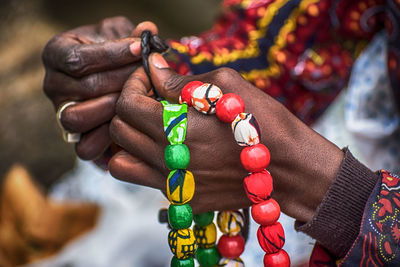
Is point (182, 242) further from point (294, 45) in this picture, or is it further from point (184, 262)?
point (294, 45)

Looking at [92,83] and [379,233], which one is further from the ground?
[379,233]

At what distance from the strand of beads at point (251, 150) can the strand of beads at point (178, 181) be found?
3 cm

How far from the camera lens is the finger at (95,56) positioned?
0.75 m

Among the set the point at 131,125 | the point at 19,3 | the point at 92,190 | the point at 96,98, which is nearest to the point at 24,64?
the point at 19,3

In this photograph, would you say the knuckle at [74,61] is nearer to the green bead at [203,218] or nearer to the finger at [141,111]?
the finger at [141,111]

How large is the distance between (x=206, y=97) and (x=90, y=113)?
10.4 inches

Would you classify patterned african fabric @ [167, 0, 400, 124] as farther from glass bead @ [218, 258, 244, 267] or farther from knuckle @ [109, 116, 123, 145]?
glass bead @ [218, 258, 244, 267]

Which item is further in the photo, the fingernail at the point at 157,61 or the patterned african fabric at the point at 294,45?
the patterned african fabric at the point at 294,45

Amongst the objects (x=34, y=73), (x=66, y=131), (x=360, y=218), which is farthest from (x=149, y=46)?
(x=34, y=73)

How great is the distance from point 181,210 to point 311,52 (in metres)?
0.66

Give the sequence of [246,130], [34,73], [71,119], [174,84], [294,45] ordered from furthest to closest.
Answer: [34,73] < [294,45] < [71,119] < [174,84] < [246,130]

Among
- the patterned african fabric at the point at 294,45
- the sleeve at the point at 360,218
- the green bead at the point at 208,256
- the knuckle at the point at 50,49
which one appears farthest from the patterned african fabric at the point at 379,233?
the knuckle at the point at 50,49

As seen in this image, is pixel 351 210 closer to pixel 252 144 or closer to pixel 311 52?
pixel 252 144

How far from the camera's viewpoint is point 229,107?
1.90 feet
